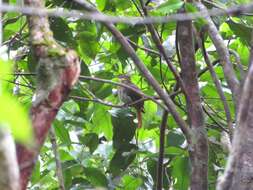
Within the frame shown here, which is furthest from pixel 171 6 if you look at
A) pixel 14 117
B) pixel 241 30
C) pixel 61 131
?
pixel 14 117

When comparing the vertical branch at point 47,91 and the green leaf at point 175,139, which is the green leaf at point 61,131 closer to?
the green leaf at point 175,139

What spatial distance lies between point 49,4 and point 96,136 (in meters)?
0.42

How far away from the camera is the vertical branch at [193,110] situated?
43.2 inches

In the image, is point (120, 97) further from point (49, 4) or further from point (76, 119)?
point (49, 4)

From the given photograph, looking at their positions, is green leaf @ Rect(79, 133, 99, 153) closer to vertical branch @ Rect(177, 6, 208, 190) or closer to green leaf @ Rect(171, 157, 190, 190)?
green leaf @ Rect(171, 157, 190, 190)

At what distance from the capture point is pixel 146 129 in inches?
63.6

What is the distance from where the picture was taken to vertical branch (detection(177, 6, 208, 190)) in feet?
3.60

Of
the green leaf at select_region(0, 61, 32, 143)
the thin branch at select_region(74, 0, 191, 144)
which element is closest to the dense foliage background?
the thin branch at select_region(74, 0, 191, 144)

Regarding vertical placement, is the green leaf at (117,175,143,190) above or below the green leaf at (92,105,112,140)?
below

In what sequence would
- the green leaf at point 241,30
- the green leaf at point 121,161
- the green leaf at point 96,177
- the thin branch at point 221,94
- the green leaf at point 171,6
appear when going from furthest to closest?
the green leaf at point 121,161, the green leaf at point 96,177, the green leaf at point 241,30, the thin branch at point 221,94, the green leaf at point 171,6

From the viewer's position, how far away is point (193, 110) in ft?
3.78

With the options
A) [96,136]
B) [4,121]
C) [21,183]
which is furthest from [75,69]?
[96,136]

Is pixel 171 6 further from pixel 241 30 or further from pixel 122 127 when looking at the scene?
pixel 122 127

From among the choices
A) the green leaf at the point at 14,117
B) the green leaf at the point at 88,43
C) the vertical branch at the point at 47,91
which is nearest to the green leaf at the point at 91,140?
the green leaf at the point at 88,43
